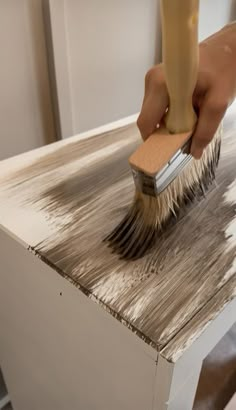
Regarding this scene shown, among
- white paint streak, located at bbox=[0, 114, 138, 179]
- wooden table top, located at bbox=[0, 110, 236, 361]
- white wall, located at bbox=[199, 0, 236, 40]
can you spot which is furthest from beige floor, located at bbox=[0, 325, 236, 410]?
white wall, located at bbox=[199, 0, 236, 40]

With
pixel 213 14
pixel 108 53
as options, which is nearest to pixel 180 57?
pixel 108 53

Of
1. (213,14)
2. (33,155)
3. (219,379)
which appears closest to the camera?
(33,155)

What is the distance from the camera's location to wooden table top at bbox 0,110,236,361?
346 mm

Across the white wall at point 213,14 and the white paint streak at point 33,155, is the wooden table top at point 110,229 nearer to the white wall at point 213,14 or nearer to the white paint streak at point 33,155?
the white paint streak at point 33,155

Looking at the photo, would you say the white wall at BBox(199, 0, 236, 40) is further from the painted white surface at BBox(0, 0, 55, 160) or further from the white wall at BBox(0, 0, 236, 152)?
the painted white surface at BBox(0, 0, 55, 160)

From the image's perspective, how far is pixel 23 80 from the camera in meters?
0.66

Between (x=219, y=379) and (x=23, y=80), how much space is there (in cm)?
74

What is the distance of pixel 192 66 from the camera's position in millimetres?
359

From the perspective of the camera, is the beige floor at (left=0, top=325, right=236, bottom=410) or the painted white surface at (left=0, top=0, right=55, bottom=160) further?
the beige floor at (left=0, top=325, right=236, bottom=410)

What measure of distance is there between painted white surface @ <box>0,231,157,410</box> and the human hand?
7.6 inches

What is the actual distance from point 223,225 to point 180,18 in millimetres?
238

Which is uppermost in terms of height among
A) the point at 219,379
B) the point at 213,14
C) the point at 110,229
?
the point at 213,14

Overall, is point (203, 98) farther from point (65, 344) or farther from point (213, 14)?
point (213, 14)

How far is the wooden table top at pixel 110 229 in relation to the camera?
0.35 m
